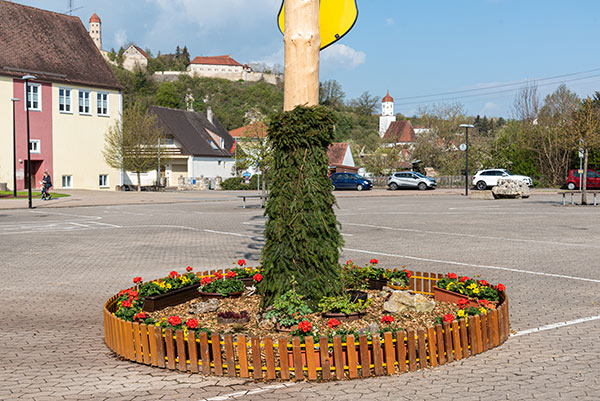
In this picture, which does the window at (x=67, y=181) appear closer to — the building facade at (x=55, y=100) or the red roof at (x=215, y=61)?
the building facade at (x=55, y=100)

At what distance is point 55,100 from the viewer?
4666cm

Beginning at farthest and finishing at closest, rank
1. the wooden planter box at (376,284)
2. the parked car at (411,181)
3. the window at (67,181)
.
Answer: the parked car at (411,181) → the window at (67,181) → the wooden planter box at (376,284)

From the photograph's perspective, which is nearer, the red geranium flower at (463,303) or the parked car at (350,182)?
the red geranium flower at (463,303)

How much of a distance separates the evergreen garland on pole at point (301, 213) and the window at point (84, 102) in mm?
46043

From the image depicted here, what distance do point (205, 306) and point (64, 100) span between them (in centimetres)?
4462

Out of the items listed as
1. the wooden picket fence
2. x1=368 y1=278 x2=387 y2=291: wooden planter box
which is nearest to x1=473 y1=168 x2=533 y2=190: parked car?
x1=368 y1=278 x2=387 y2=291: wooden planter box

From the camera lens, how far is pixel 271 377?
207 inches

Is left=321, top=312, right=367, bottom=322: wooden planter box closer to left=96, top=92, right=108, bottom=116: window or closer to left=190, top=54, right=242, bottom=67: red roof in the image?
left=96, top=92, right=108, bottom=116: window

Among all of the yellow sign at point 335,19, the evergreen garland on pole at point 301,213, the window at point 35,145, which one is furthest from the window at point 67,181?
the evergreen garland on pole at point 301,213

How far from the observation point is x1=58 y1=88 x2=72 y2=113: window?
1854 inches

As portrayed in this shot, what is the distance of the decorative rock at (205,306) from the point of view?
707cm

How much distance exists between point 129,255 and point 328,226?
7965mm

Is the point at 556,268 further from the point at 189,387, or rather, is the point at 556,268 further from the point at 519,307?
the point at 189,387

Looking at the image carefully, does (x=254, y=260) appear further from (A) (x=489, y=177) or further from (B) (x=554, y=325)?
(A) (x=489, y=177)
